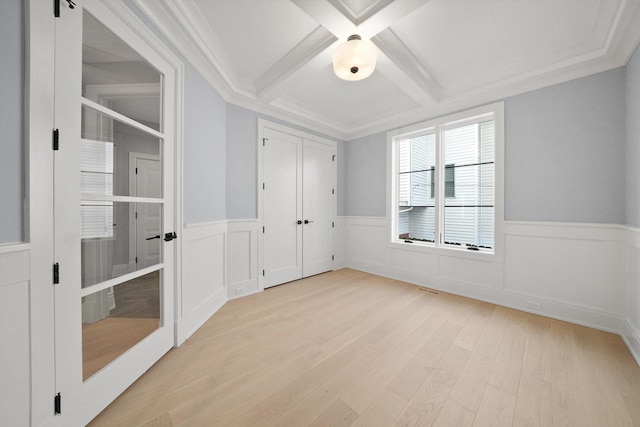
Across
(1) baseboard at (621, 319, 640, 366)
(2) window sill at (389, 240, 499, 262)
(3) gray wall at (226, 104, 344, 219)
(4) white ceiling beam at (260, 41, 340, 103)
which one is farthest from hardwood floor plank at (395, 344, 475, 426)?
(4) white ceiling beam at (260, 41, 340, 103)

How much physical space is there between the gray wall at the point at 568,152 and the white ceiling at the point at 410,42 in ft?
0.64

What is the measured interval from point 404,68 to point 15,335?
3.37 meters

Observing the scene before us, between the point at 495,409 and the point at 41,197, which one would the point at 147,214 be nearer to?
the point at 41,197

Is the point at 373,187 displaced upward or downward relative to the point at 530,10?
downward

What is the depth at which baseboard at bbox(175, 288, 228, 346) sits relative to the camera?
2.04 metres

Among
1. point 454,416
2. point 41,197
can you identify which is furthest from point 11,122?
point 454,416

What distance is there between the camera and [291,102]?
3500 mm

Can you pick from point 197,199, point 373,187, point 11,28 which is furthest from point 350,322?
point 11,28

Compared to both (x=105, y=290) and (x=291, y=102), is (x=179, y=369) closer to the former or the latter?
(x=105, y=290)

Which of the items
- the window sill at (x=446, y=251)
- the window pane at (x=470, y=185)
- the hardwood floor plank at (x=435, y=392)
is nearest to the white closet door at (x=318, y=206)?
the window sill at (x=446, y=251)

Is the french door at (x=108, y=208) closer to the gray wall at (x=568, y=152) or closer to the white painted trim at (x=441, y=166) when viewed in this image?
the white painted trim at (x=441, y=166)

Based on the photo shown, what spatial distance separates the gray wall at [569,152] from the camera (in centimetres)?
225

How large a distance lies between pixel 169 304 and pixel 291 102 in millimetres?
3045

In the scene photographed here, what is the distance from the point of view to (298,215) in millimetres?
3943
